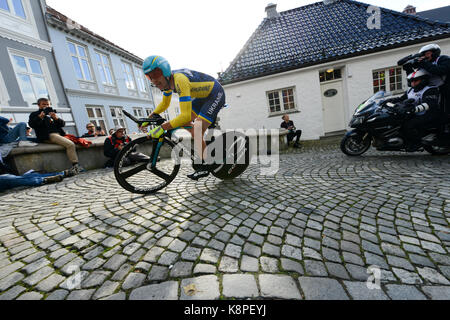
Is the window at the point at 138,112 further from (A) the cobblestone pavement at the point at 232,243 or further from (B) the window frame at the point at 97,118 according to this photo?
(A) the cobblestone pavement at the point at 232,243

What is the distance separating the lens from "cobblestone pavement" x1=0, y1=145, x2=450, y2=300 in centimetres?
127

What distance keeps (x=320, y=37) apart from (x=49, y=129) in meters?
13.0

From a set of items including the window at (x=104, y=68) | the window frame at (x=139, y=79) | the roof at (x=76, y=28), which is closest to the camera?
the roof at (x=76, y=28)

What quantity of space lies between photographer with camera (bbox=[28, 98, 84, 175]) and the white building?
8024 mm

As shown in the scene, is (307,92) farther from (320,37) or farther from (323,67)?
(320,37)

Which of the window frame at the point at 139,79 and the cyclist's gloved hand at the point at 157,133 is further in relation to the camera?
the window frame at the point at 139,79

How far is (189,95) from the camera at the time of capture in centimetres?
258

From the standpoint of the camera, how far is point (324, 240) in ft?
5.81

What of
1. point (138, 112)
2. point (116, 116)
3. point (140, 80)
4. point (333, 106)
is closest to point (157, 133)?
point (333, 106)

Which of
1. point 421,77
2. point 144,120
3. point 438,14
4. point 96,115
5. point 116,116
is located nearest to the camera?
point 144,120

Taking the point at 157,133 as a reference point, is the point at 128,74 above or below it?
above

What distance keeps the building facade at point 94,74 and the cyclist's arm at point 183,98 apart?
12.0 m

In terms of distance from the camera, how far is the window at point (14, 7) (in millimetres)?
8820

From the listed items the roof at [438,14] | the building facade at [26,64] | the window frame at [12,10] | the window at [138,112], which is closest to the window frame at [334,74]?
the building facade at [26,64]
